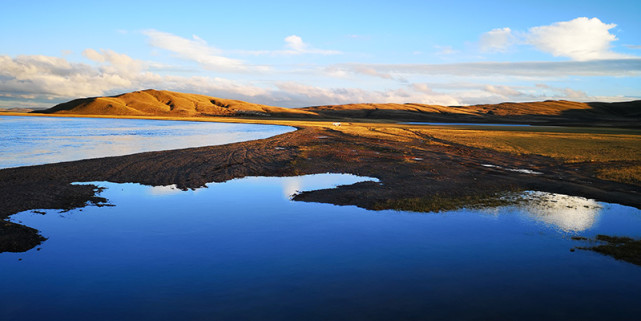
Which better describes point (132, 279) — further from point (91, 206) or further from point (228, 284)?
point (91, 206)

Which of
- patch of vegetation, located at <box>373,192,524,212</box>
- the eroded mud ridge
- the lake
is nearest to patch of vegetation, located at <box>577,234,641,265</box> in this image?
the lake

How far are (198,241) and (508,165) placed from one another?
921 inches

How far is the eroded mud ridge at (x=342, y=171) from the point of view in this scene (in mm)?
15781

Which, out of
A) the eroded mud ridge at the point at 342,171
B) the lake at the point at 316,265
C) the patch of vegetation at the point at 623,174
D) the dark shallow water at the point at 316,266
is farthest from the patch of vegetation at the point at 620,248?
the patch of vegetation at the point at 623,174

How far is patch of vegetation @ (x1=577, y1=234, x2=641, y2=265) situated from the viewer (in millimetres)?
10195

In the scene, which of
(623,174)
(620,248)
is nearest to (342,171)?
(620,248)

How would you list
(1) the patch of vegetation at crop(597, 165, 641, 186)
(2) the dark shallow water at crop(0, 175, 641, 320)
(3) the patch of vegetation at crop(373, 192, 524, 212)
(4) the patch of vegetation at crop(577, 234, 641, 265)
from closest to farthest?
(2) the dark shallow water at crop(0, 175, 641, 320) → (4) the patch of vegetation at crop(577, 234, 641, 265) → (3) the patch of vegetation at crop(373, 192, 524, 212) → (1) the patch of vegetation at crop(597, 165, 641, 186)

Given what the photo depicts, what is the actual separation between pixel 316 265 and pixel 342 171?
1427cm

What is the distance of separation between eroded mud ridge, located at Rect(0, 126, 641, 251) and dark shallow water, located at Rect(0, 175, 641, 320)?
157cm

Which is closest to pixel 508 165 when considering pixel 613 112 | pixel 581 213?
pixel 581 213

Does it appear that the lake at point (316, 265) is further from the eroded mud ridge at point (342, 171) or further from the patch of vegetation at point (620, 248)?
the eroded mud ridge at point (342, 171)

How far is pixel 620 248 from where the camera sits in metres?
10.8

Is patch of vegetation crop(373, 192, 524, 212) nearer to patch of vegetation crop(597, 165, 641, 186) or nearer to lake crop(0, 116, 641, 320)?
lake crop(0, 116, 641, 320)

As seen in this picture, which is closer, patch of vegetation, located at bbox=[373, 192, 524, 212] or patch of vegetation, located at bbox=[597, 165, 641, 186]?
patch of vegetation, located at bbox=[373, 192, 524, 212]
